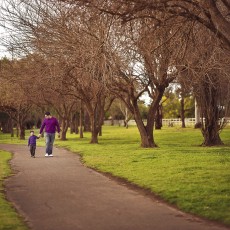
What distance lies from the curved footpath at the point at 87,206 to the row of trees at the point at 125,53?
4067 millimetres

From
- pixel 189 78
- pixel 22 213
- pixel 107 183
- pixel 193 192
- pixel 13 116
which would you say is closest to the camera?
pixel 22 213

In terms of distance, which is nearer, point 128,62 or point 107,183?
point 107,183

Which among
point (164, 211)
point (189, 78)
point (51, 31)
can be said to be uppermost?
point (51, 31)

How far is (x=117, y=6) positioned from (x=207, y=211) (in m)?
4.96

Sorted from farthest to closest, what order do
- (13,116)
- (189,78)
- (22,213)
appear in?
(13,116)
(189,78)
(22,213)

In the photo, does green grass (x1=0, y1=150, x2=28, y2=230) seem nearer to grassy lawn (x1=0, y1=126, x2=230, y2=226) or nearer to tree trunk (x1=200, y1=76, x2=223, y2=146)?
grassy lawn (x1=0, y1=126, x2=230, y2=226)

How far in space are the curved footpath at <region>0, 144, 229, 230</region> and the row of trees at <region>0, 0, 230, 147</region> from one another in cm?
407

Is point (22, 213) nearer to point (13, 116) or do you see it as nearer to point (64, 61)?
point (64, 61)

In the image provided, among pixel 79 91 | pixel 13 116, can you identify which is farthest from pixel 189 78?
pixel 13 116

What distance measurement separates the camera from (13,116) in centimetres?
5753

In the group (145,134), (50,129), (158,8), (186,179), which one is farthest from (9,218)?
(145,134)

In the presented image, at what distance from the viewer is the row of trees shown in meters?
12.3

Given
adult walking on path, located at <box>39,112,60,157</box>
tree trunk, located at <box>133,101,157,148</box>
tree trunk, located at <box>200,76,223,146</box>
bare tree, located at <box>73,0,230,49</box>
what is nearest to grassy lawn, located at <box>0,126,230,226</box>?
adult walking on path, located at <box>39,112,60,157</box>

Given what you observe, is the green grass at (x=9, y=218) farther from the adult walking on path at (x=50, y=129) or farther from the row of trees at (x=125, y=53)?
the adult walking on path at (x=50, y=129)
